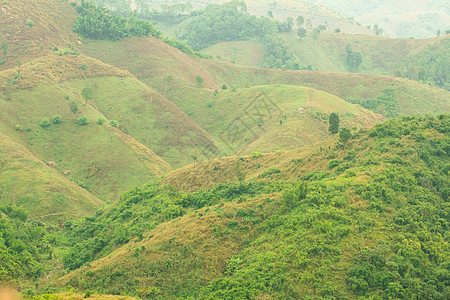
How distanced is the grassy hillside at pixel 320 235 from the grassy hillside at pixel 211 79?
55.0 m

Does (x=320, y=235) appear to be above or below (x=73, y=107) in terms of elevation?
above

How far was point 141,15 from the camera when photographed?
17000 centimetres

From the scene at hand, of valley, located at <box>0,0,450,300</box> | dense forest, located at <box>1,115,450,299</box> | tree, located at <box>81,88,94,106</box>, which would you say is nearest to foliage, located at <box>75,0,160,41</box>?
valley, located at <box>0,0,450,300</box>

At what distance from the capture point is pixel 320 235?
21.8 metres

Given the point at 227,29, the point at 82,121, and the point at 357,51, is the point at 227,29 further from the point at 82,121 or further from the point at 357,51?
the point at 82,121

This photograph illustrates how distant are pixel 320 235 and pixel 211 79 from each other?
278 ft

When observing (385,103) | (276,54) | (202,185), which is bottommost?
(202,185)

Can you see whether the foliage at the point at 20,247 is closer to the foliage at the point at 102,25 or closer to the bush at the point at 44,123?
the bush at the point at 44,123

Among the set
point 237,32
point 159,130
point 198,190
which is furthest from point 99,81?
point 237,32

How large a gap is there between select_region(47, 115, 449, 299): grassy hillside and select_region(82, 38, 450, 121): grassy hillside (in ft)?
181

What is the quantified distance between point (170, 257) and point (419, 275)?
15.1 metres

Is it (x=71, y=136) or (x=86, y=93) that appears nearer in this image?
(x=71, y=136)

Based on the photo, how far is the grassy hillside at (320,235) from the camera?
19.3 m

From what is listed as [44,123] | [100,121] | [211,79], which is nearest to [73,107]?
[100,121]
